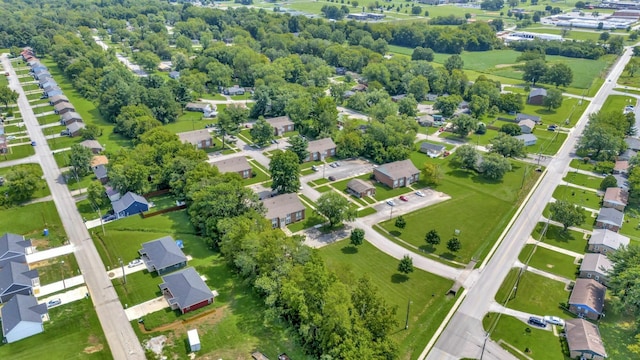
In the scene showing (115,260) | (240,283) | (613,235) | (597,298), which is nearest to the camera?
(597,298)

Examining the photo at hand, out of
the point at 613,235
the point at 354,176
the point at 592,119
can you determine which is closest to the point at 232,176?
the point at 354,176

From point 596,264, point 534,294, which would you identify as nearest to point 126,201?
point 534,294

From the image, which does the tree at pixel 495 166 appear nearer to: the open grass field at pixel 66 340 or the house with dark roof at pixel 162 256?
the house with dark roof at pixel 162 256

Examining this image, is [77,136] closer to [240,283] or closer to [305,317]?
[240,283]

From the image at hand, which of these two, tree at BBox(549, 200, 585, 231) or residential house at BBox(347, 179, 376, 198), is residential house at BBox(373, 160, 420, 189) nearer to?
residential house at BBox(347, 179, 376, 198)

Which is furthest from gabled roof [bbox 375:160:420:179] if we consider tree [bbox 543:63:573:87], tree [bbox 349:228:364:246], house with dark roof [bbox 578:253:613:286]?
tree [bbox 543:63:573:87]

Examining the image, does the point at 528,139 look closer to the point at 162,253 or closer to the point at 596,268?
the point at 596,268
